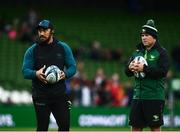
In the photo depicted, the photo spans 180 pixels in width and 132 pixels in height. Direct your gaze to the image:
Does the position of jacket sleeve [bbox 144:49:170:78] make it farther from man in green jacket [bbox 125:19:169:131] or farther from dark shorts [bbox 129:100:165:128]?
dark shorts [bbox 129:100:165:128]

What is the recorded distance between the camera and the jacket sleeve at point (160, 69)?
39.3 ft

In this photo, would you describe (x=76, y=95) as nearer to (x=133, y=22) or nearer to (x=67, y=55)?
(x=133, y=22)

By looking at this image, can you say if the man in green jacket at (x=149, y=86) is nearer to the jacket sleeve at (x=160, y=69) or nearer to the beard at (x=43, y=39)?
the jacket sleeve at (x=160, y=69)

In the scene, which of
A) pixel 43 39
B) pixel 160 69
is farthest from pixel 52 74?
pixel 160 69

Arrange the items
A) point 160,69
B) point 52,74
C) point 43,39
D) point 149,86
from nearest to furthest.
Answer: point 52,74, point 43,39, point 160,69, point 149,86

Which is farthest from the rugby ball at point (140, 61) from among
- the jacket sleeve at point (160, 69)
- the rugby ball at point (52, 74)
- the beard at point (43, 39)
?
the beard at point (43, 39)

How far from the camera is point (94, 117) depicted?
22.9 meters

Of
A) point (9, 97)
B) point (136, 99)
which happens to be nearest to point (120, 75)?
point (9, 97)

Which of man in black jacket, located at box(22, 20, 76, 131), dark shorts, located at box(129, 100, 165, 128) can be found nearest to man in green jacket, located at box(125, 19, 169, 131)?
dark shorts, located at box(129, 100, 165, 128)

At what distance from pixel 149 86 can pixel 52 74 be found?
1633 mm

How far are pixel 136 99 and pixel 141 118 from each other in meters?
0.32

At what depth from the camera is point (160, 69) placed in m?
12.0

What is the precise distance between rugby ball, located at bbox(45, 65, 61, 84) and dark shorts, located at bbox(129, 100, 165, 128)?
4.64 feet

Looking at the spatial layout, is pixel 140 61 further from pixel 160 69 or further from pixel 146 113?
pixel 146 113
